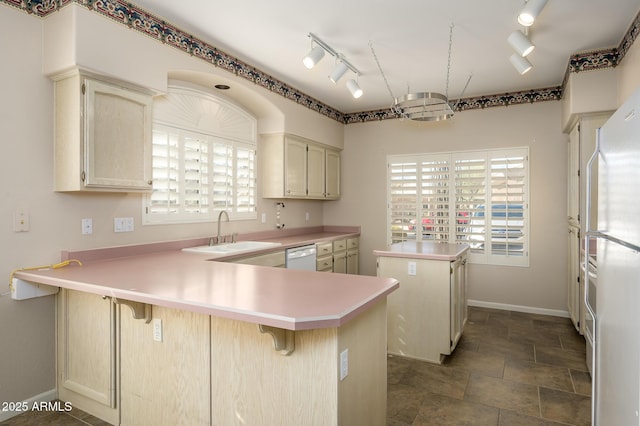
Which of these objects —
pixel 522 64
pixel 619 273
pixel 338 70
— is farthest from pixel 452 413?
pixel 338 70

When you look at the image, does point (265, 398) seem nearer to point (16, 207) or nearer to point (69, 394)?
point (69, 394)

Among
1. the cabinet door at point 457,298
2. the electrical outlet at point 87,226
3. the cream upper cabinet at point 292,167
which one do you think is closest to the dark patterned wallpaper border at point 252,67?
the cream upper cabinet at point 292,167

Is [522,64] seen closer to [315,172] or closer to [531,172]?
[531,172]

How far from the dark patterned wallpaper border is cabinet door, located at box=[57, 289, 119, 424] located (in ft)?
6.11

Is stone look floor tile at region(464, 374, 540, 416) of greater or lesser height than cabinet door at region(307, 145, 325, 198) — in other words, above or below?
below

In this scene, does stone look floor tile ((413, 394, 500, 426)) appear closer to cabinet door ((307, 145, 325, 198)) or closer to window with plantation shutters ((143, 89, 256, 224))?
window with plantation shutters ((143, 89, 256, 224))

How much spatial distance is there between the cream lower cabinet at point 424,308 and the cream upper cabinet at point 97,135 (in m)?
2.17

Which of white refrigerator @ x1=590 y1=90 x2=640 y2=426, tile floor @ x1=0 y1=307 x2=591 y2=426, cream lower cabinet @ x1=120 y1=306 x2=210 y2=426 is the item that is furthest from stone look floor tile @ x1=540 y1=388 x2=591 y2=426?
cream lower cabinet @ x1=120 y1=306 x2=210 y2=426

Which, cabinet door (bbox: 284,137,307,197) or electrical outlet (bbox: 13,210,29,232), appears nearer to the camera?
electrical outlet (bbox: 13,210,29,232)

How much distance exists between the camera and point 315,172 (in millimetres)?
5102

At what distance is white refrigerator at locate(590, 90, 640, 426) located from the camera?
1.17m

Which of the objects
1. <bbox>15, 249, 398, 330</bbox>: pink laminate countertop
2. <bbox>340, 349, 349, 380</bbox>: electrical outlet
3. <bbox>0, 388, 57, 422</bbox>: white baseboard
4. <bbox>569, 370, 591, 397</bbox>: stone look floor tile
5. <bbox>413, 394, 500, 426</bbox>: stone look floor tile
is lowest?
<bbox>413, 394, 500, 426</bbox>: stone look floor tile

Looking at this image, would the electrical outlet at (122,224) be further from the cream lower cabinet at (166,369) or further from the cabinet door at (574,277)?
the cabinet door at (574,277)

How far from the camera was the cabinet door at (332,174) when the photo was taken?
5406mm
